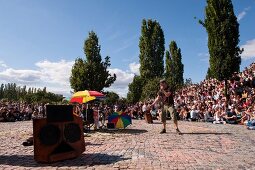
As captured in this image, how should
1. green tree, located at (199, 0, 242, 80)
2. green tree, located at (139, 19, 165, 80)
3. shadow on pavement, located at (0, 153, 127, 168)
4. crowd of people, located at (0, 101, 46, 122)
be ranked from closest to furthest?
shadow on pavement, located at (0, 153, 127, 168) < crowd of people, located at (0, 101, 46, 122) < green tree, located at (199, 0, 242, 80) < green tree, located at (139, 19, 165, 80)

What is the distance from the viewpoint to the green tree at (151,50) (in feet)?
177

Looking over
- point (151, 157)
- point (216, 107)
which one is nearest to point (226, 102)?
point (216, 107)

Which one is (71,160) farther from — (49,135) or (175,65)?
(175,65)

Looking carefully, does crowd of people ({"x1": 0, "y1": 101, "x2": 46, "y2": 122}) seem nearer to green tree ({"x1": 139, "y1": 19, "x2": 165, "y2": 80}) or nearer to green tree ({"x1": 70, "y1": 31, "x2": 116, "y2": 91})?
green tree ({"x1": 70, "y1": 31, "x2": 116, "y2": 91})

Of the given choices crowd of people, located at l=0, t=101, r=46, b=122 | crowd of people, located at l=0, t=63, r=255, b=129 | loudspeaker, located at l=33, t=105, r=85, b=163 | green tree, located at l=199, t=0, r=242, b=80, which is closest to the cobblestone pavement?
loudspeaker, located at l=33, t=105, r=85, b=163

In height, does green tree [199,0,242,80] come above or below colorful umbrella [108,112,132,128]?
above

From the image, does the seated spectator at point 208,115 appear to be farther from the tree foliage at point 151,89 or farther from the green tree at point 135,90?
the green tree at point 135,90

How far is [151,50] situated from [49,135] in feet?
160

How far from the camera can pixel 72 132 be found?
7523 millimetres

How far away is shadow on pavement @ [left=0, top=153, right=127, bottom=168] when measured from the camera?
6.85 meters

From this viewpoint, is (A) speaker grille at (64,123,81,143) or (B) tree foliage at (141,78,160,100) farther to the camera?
(B) tree foliage at (141,78,160,100)

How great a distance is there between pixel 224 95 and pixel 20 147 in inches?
857

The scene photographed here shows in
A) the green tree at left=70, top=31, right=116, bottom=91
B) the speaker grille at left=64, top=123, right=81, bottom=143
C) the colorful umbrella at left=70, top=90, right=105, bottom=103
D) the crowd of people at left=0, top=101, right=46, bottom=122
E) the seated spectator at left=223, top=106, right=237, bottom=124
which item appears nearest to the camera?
the speaker grille at left=64, top=123, right=81, bottom=143

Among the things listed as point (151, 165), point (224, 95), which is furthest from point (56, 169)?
point (224, 95)
